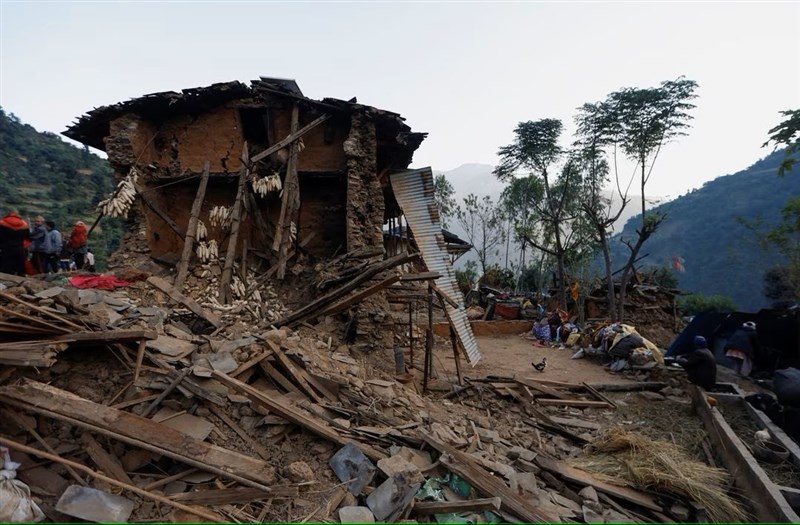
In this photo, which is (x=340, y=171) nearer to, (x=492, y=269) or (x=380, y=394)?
(x=380, y=394)

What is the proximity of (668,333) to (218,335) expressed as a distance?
759 inches

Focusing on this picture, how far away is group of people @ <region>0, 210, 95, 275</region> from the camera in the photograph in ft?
24.2

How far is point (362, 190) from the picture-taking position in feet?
29.0

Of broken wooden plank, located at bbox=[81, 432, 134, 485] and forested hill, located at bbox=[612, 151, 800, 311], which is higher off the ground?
forested hill, located at bbox=[612, 151, 800, 311]

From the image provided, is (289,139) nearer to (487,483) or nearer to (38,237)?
(38,237)

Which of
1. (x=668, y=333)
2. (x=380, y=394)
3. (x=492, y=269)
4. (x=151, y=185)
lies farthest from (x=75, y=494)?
(x=492, y=269)

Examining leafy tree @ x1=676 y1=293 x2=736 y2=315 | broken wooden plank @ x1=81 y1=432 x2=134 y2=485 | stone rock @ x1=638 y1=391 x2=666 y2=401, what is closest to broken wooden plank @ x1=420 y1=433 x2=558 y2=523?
broken wooden plank @ x1=81 y1=432 x2=134 y2=485

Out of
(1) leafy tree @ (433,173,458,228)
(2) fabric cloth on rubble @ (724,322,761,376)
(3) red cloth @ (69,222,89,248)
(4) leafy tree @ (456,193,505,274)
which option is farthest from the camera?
(4) leafy tree @ (456,193,505,274)

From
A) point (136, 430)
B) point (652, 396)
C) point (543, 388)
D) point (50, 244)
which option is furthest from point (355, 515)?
point (50, 244)

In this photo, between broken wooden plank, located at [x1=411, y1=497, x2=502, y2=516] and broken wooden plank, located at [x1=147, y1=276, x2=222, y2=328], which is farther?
broken wooden plank, located at [x1=147, y1=276, x2=222, y2=328]

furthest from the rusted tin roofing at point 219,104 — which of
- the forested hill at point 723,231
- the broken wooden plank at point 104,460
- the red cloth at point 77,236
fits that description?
the forested hill at point 723,231

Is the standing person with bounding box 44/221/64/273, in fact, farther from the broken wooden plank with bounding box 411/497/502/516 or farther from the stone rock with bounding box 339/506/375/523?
the broken wooden plank with bounding box 411/497/502/516

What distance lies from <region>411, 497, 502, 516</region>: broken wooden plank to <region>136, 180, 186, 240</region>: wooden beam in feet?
29.2

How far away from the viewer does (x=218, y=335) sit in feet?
18.5
